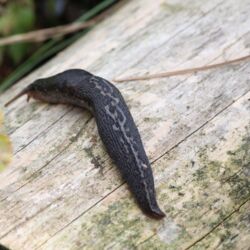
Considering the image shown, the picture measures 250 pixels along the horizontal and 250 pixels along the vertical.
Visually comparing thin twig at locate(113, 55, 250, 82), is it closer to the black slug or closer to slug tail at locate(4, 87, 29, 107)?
the black slug

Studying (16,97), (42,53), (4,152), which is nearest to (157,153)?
(4,152)

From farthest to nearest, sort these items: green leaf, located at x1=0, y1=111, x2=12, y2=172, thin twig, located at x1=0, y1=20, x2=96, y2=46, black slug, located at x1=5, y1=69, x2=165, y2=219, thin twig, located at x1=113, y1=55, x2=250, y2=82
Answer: thin twig, located at x1=0, y1=20, x2=96, y2=46 → thin twig, located at x1=113, y1=55, x2=250, y2=82 → black slug, located at x1=5, y1=69, x2=165, y2=219 → green leaf, located at x1=0, y1=111, x2=12, y2=172

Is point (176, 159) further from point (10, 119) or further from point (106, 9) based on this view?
point (106, 9)

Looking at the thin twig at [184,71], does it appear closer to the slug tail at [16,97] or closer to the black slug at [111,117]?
the black slug at [111,117]

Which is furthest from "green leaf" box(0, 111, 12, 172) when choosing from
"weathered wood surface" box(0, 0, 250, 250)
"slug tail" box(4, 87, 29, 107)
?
"slug tail" box(4, 87, 29, 107)

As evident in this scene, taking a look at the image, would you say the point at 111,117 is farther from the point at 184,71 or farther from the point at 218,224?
the point at 218,224

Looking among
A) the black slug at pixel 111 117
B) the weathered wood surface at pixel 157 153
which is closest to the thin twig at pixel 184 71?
the weathered wood surface at pixel 157 153
